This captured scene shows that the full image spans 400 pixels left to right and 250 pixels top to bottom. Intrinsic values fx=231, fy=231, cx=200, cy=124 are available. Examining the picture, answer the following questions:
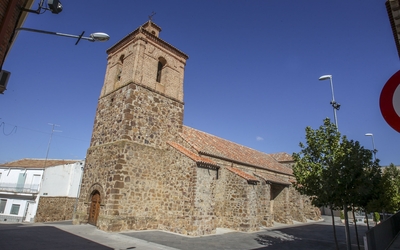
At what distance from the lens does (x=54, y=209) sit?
72.5ft

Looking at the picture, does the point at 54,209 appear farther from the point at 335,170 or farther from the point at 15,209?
the point at 335,170

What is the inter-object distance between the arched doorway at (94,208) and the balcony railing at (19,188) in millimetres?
15120

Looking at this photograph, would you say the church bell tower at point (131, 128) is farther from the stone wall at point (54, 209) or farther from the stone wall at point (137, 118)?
the stone wall at point (54, 209)

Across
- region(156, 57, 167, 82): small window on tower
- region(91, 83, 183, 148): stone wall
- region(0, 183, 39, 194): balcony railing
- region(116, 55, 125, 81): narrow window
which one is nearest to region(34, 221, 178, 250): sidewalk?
region(91, 83, 183, 148): stone wall

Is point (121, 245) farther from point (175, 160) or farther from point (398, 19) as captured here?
point (398, 19)

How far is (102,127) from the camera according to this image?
16.3m

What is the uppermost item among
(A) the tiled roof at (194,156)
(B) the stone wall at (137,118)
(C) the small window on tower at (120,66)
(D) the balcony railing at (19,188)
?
(C) the small window on tower at (120,66)

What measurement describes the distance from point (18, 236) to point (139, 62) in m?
11.4

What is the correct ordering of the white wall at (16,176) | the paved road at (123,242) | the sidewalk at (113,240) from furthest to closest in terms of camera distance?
the white wall at (16,176), the sidewalk at (113,240), the paved road at (123,242)

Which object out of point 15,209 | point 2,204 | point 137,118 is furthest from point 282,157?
point 2,204

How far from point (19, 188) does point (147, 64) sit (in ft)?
72.8

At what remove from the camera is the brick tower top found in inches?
623

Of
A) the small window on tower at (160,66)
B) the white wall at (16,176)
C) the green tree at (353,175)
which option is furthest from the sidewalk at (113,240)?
Result: the white wall at (16,176)

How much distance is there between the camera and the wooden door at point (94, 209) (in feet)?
46.4
